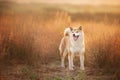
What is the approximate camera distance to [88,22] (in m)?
3.80

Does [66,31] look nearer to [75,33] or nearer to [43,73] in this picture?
[75,33]

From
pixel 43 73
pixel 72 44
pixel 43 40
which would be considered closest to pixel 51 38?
pixel 43 40

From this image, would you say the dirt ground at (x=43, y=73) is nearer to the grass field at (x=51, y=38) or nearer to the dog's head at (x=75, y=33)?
the grass field at (x=51, y=38)

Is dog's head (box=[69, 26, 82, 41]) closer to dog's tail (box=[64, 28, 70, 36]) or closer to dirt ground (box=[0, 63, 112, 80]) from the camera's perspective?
dog's tail (box=[64, 28, 70, 36])

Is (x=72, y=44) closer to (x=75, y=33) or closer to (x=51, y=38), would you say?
(x=75, y=33)

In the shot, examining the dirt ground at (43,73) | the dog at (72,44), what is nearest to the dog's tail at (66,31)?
the dog at (72,44)

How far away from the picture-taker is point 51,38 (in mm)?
3777

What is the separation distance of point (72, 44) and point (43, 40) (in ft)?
1.01

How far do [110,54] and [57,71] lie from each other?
59 cm

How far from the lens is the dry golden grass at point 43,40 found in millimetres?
3762

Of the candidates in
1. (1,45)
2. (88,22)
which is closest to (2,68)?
(1,45)

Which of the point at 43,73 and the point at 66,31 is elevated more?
the point at 66,31

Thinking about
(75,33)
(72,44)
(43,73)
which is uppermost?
(75,33)

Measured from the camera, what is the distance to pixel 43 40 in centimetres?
378
